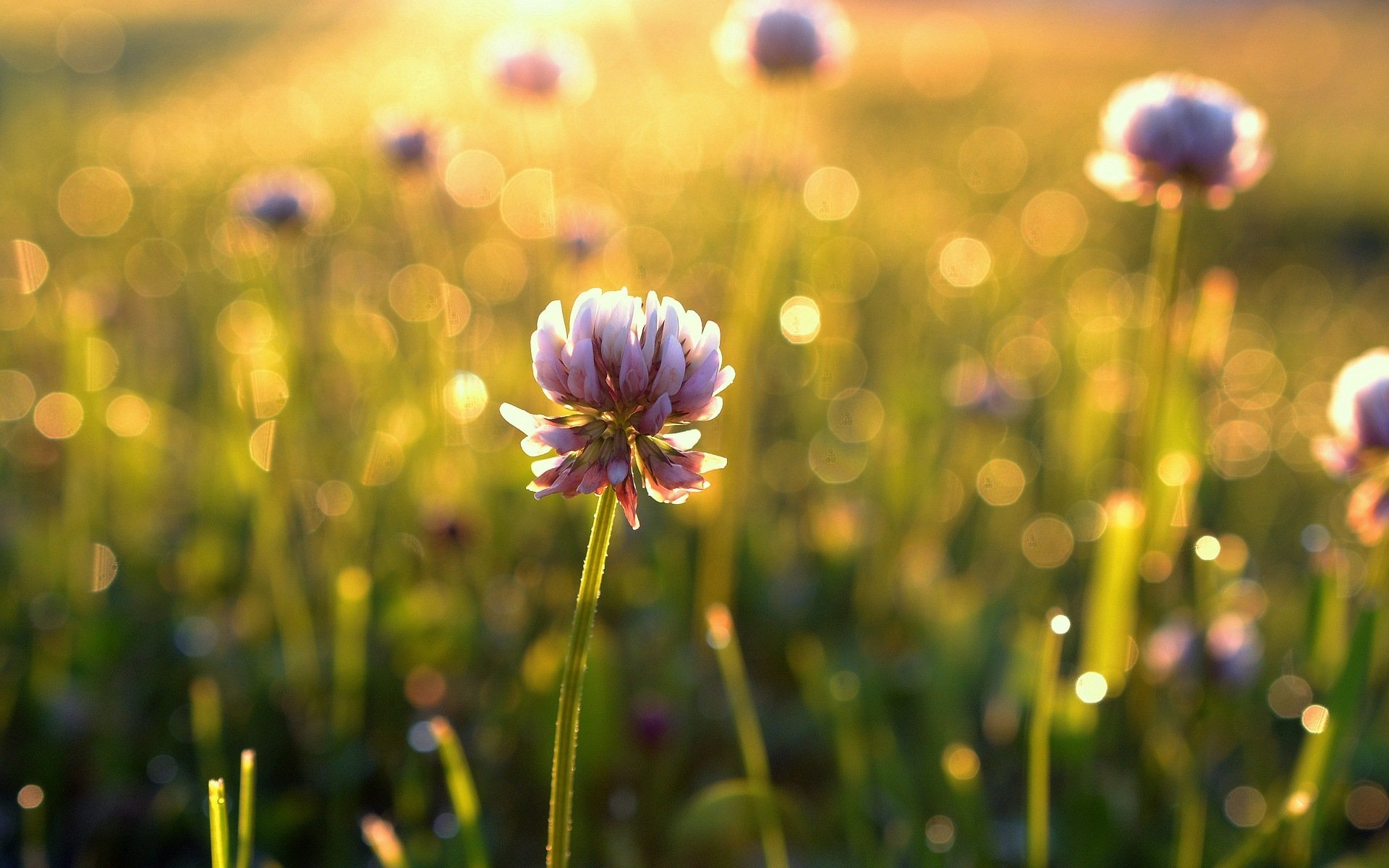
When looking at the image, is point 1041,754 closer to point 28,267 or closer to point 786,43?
point 786,43

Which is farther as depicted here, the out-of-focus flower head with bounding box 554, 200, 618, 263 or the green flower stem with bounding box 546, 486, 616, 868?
the out-of-focus flower head with bounding box 554, 200, 618, 263

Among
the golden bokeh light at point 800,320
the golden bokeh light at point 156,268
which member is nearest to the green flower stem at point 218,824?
the golden bokeh light at point 800,320

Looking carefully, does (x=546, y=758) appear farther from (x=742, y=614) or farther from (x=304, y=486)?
(x=304, y=486)

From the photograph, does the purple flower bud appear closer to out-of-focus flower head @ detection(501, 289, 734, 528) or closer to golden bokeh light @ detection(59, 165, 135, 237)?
out-of-focus flower head @ detection(501, 289, 734, 528)

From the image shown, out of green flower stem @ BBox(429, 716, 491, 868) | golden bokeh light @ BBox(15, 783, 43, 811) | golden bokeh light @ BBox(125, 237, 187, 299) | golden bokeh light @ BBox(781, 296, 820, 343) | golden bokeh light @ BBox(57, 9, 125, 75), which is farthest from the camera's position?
golden bokeh light @ BBox(57, 9, 125, 75)

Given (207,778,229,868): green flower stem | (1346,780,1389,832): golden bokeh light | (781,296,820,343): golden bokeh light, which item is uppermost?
(781,296,820,343): golden bokeh light

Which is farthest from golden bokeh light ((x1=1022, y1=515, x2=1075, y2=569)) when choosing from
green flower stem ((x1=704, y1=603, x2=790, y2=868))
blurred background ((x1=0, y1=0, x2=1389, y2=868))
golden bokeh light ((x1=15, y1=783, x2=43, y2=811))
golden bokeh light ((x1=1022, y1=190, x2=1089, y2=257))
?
golden bokeh light ((x1=1022, y1=190, x2=1089, y2=257))
